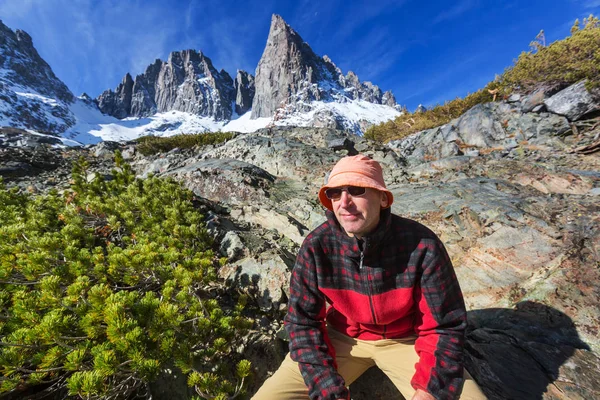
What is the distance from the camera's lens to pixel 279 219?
638 cm

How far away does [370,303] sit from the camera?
7.97 feet

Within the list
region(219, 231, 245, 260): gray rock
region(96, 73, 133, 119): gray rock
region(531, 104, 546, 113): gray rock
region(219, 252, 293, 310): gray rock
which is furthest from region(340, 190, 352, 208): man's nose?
region(96, 73, 133, 119): gray rock

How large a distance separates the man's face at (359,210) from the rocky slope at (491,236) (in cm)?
194

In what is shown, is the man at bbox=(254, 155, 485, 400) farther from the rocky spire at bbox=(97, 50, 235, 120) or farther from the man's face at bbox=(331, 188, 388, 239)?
the rocky spire at bbox=(97, 50, 235, 120)

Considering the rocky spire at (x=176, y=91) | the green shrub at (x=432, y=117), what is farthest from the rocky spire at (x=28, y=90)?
the green shrub at (x=432, y=117)

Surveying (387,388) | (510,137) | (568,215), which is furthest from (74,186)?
(510,137)

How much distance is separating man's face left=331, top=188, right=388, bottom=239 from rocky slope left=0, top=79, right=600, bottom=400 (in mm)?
1941

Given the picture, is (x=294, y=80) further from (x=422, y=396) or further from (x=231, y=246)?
(x=422, y=396)

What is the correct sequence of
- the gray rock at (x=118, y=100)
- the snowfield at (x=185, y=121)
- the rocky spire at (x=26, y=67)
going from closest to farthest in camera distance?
Answer: the snowfield at (x=185, y=121) → the rocky spire at (x=26, y=67) → the gray rock at (x=118, y=100)

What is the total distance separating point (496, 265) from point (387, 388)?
3344mm

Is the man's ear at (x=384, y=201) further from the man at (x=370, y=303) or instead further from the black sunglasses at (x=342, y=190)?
the black sunglasses at (x=342, y=190)

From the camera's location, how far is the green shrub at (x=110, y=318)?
6.05 ft

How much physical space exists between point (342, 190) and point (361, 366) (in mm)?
1976

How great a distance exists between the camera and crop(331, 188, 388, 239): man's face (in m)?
2.21
